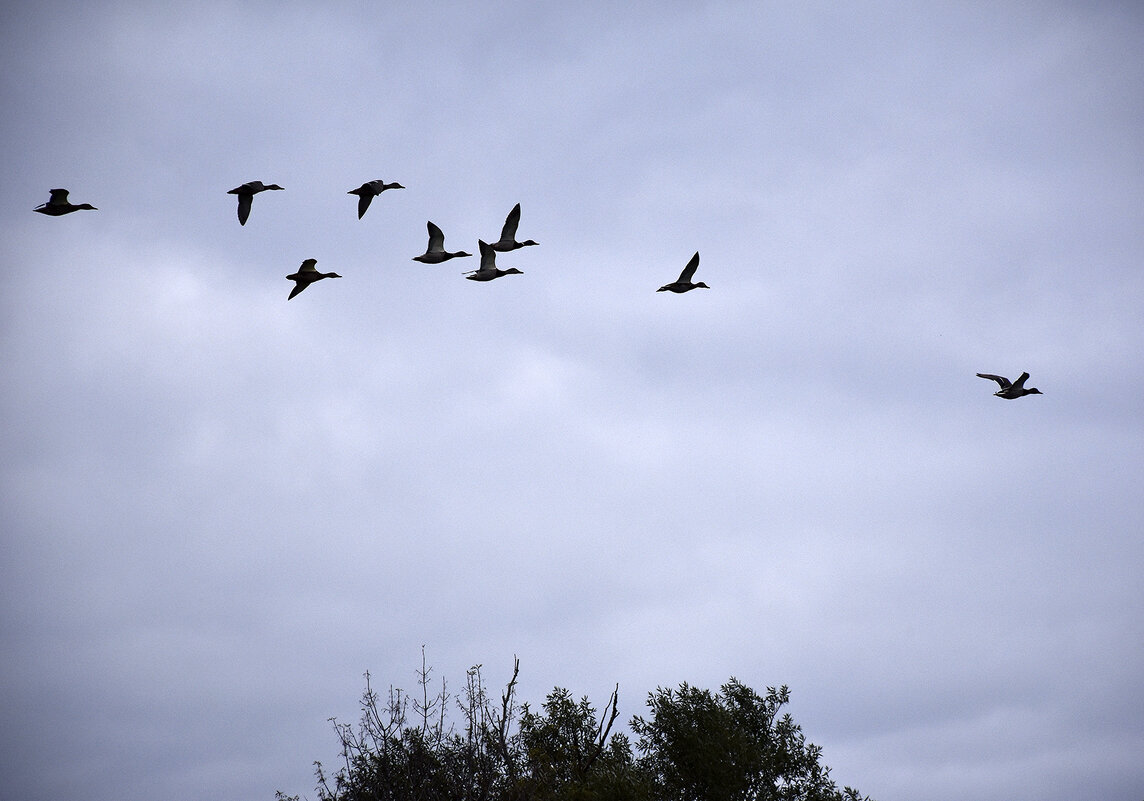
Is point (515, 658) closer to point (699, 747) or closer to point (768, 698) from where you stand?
point (699, 747)

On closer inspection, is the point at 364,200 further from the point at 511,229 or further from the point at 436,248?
the point at 511,229

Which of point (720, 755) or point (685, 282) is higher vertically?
point (685, 282)

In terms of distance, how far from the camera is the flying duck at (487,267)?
27.3 m

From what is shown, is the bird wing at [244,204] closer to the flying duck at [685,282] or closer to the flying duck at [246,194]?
the flying duck at [246,194]

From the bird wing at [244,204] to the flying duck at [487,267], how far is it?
6.10 m

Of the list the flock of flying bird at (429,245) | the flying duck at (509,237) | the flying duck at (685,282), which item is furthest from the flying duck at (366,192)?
the flying duck at (685,282)

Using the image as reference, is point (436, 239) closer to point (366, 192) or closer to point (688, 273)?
point (366, 192)

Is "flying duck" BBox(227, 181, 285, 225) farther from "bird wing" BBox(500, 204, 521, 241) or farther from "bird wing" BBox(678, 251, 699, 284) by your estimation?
"bird wing" BBox(678, 251, 699, 284)

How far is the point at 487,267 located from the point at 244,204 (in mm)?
6931

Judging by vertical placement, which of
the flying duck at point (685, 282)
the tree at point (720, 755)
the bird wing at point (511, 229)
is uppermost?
the bird wing at point (511, 229)

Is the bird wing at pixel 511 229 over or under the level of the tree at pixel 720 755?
over

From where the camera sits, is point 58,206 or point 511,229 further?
point 511,229

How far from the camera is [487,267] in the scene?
2806cm

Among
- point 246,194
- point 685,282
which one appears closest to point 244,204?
point 246,194
